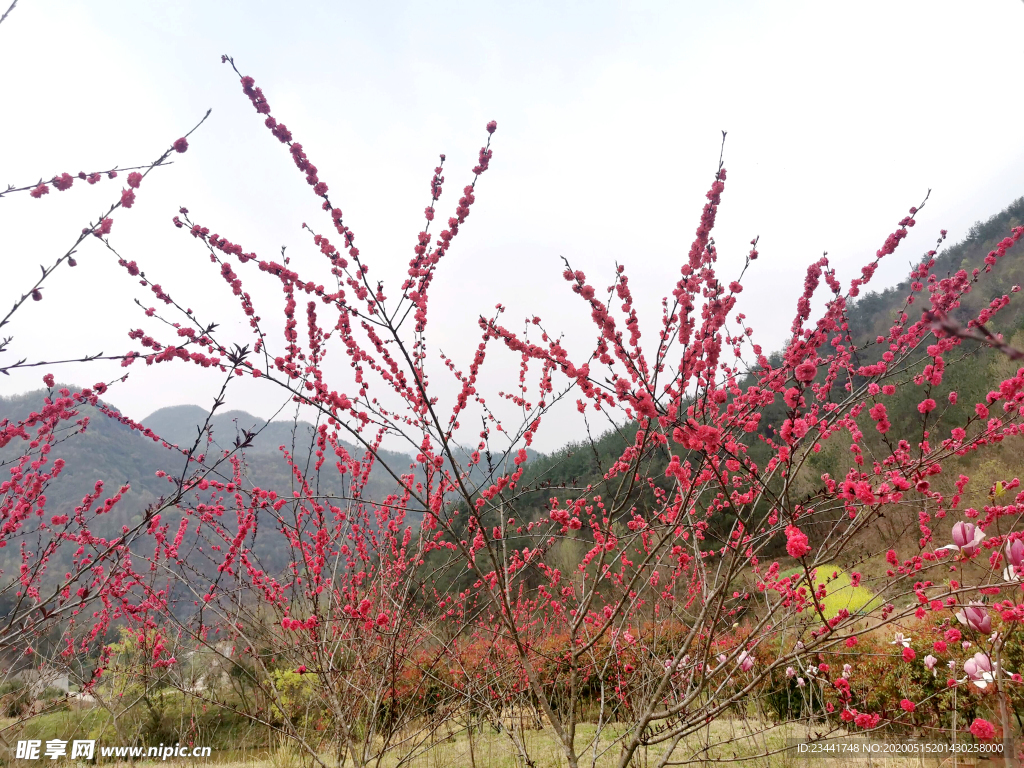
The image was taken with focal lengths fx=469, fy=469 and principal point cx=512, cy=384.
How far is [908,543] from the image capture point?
464 inches

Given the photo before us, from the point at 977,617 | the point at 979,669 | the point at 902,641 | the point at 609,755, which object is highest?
Answer: the point at 977,617

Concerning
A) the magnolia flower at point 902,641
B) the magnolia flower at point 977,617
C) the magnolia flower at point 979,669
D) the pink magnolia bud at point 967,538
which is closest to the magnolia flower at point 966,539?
the pink magnolia bud at point 967,538

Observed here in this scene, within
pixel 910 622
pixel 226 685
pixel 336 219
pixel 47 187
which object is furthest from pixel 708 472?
pixel 226 685

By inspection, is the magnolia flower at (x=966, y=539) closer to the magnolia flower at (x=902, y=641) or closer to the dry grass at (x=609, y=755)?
the magnolia flower at (x=902, y=641)

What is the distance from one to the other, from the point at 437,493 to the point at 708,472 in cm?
181

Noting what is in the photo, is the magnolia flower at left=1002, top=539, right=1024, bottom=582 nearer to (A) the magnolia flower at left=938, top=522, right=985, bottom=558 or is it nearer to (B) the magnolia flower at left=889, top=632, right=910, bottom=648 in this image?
(A) the magnolia flower at left=938, top=522, right=985, bottom=558

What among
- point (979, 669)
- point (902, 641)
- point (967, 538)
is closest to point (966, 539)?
point (967, 538)

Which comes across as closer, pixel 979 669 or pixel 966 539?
pixel 966 539

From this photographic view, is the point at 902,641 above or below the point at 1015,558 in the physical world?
below

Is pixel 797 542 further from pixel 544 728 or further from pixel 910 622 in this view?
pixel 910 622

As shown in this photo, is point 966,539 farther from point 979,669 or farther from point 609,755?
point 609,755

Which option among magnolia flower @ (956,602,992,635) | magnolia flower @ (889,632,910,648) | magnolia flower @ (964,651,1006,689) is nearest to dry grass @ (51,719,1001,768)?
magnolia flower @ (889,632,910,648)

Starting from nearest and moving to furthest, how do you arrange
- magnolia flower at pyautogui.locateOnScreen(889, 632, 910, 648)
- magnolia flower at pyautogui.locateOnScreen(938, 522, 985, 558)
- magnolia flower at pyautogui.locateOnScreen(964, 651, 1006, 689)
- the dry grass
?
magnolia flower at pyautogui.locateOnScreen(938, 522, 985, 558)
magnolia flower at pyautogui.locateOnScreen(964, 651, 1006, 689)
magnolia flower at pyautogui.locateOnScreen(889, 632, 910, 648)
the dry grass

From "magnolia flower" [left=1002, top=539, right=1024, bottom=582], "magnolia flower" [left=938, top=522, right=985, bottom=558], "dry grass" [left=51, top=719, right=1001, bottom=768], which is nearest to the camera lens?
"magnolia flower" [left=1002, top=539, right=1024, bottom=582]
